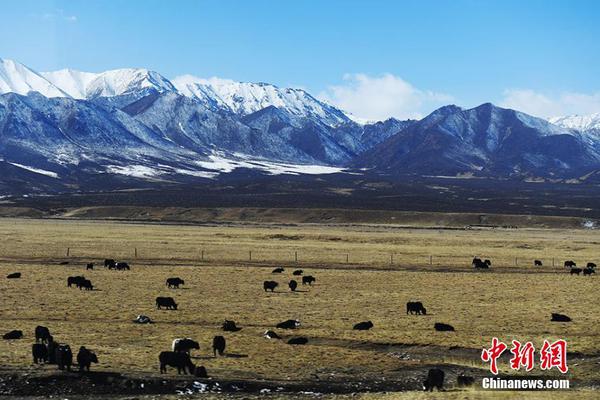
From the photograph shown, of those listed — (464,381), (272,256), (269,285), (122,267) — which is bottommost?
(464,381)

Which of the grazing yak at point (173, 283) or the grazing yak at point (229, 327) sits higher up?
the grazing yak at point (173, 283)

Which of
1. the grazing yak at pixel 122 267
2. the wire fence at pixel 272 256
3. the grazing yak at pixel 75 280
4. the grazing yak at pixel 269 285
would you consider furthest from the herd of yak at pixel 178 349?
the wire fence at pixel 272 256

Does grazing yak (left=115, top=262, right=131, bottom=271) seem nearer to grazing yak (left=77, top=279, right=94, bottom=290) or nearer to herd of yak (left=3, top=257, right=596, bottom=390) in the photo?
grazing yak (left=77, top=279, right=94, bottom=290)

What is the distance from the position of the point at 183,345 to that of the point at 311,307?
1409cm

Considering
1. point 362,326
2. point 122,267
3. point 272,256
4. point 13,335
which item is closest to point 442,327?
point 362,326

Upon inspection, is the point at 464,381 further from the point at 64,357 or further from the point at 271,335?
the point at 64,357

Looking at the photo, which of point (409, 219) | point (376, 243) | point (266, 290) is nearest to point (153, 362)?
point (266, 290)

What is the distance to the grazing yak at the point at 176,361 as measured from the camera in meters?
24.0

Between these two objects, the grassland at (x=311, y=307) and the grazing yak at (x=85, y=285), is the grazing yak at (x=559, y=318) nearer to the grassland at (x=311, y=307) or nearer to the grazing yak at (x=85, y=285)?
the grassland at (x=311, y=307)

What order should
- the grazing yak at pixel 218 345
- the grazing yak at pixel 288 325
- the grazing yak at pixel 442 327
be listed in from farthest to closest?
the grazing yak at pixel 288 325, the grazing yak at pixel 442 327, the grazing yak at pixel 218 345

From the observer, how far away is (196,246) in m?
84.3

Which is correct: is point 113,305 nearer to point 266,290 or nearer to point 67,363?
point 266,290

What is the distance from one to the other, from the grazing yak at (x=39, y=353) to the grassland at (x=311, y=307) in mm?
471

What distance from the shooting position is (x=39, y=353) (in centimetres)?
2472
